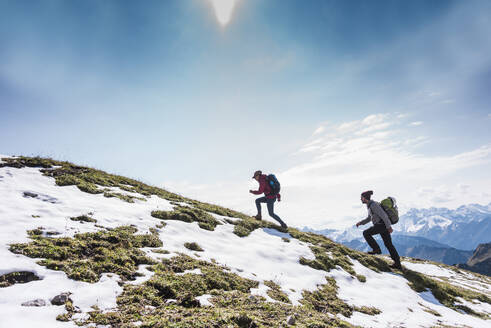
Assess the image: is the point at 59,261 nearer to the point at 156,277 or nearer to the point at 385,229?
the point at 156,277

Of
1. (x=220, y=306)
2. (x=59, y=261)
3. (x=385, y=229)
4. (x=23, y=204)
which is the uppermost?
(x=385, y=229)

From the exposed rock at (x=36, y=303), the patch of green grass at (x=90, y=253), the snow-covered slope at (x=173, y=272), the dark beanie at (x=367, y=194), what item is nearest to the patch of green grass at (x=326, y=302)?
the snow-covered slope at (x=173, y=272)

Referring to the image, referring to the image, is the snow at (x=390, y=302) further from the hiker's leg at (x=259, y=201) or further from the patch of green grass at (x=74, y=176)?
the patch of green grass at (x=74, y=176)

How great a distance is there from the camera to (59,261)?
20.2ft

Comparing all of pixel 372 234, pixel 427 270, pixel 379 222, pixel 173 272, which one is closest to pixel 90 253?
pixel 173 272

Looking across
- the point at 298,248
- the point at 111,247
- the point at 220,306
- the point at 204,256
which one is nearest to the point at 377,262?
the point at 298,248

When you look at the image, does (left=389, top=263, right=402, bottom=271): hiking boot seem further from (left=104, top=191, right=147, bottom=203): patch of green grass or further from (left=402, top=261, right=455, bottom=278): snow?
(left=104, top=191, right=147, bottom=203): patch of green grass

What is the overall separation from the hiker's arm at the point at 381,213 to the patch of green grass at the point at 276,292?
30.6 feet

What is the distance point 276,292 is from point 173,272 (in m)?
3.58

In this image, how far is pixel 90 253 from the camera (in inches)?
279

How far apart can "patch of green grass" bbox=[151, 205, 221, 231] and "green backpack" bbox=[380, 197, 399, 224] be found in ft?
35.4

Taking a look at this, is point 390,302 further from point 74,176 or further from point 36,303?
point 74,176

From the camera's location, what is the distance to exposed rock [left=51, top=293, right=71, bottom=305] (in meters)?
4.81

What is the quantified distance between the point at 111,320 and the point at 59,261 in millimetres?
2726
